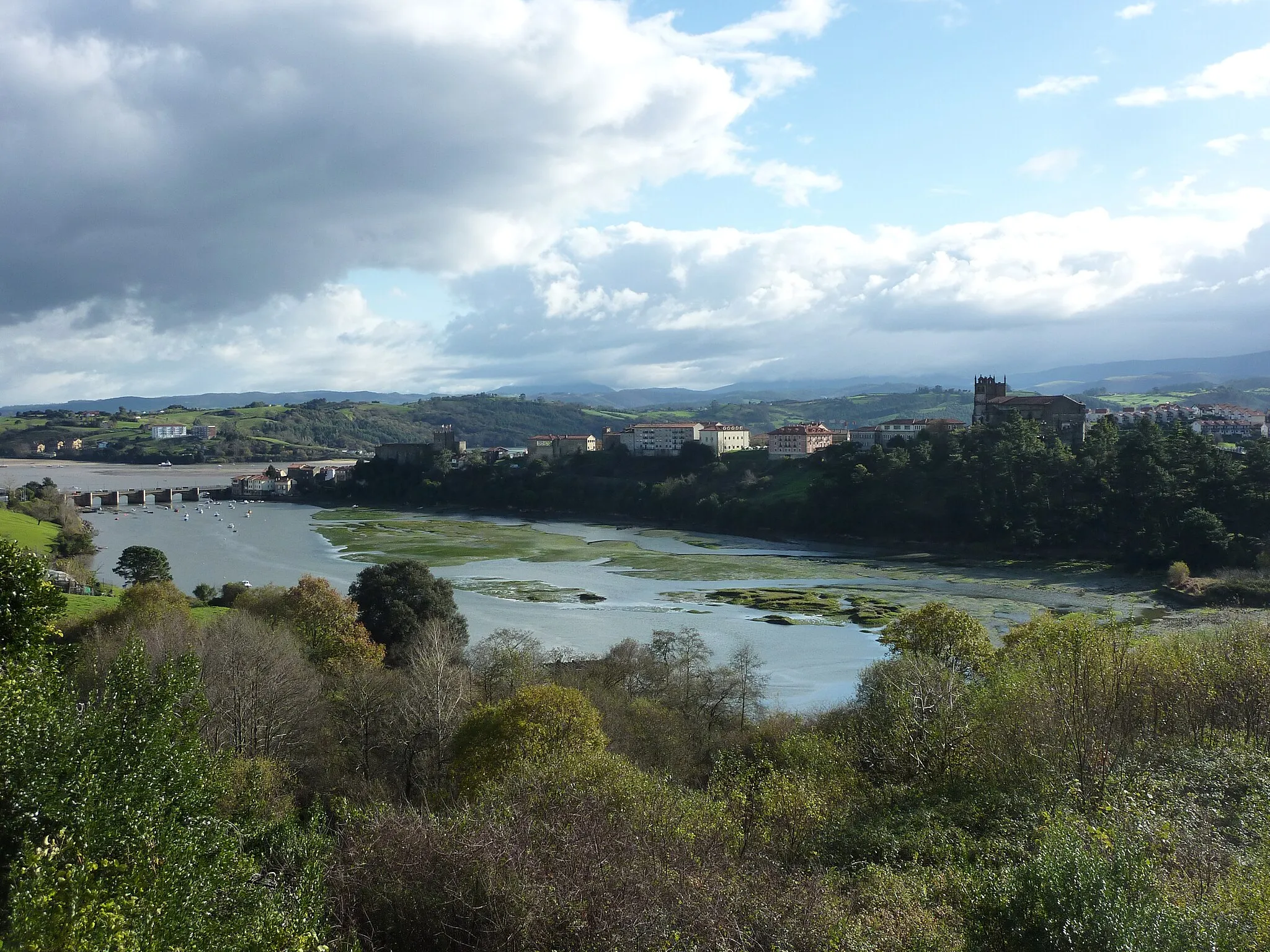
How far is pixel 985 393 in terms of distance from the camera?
89812 millimetres

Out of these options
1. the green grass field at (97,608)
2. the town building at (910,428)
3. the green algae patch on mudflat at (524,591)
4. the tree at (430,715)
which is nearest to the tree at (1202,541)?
the town building at (910,428)

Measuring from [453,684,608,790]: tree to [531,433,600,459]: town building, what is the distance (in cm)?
9143

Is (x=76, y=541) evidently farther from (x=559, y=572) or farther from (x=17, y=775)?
(x=17, y=775)

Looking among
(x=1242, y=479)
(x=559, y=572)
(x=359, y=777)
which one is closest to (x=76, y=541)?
(x=559, y=572)

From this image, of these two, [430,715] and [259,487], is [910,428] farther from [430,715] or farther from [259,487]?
[430,715]

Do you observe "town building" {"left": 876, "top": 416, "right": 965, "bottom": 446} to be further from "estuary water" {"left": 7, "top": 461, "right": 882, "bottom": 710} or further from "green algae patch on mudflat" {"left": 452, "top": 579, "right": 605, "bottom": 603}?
"green algae patch on mudflat" {"left": 452, "top": 579, "right": 605, "bottom": 603}

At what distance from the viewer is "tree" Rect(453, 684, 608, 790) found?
46.9 ft

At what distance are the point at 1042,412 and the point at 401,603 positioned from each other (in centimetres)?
6974

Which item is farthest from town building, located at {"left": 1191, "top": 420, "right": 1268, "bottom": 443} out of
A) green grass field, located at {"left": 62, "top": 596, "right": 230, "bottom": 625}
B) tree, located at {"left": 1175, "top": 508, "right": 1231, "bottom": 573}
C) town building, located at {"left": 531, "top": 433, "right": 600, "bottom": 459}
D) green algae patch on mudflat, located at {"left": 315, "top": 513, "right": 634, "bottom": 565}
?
green grass field, located at {"left": 62, "top": 596, "right": 230, "bottom": 625}

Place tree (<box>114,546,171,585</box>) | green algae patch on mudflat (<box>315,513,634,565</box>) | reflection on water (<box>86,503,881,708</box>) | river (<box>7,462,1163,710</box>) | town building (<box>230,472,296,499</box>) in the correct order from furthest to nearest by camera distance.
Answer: town building (<box>230,472,296,499</box>)
green algae patch on mudflat (<box>315,513,634,565</box>)
tree (<box>114,546,171,585</box>)
river (<box>7,462,1163,710</box>)
reflection on water (<box>86,503,881,708</box>)

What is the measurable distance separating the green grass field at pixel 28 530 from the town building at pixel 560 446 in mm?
54990

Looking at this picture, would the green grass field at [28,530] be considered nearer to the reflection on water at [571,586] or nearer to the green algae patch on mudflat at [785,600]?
the reflection on water at [571,586]

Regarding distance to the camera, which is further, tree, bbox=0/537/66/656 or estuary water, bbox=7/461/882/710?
estuary water, bbox=7/461/882/710

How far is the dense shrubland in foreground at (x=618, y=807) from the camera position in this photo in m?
7.56
